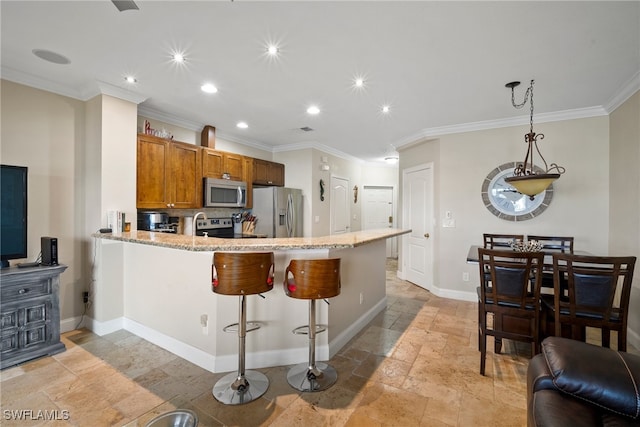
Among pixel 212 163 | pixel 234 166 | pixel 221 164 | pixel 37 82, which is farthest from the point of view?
pixel 234 166

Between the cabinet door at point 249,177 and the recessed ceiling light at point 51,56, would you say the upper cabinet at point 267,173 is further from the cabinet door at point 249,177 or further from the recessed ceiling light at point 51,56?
the recessed ceiling light at point 51,56

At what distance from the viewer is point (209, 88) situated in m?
3.07

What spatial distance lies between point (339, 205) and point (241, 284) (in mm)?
4693

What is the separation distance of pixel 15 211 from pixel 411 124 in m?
4.64

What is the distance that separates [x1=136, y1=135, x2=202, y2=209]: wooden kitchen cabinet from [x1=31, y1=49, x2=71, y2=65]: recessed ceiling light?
A: 3.19 feet

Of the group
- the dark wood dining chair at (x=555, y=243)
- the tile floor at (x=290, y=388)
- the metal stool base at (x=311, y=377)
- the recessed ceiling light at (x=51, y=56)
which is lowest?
the tile floor at (x=290, y=388)

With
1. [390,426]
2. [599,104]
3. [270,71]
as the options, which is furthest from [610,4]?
[390,426]

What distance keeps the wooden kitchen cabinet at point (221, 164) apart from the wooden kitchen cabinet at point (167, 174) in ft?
0.32

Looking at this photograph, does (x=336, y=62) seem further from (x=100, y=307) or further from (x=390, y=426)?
(x=100, y=307)

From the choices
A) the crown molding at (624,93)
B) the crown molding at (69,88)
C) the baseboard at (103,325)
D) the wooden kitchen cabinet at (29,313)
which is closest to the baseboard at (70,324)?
the baseboard at (103,325)

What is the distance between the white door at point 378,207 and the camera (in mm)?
7730

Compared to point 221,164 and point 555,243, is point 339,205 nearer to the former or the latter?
point 221,164

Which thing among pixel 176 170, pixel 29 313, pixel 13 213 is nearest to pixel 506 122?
pixel 176 170

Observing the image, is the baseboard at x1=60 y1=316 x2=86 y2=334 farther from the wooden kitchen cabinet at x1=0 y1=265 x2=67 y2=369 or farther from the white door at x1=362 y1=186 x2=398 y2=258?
the white door at x1=362 y1=186 x2=398 y2=258
